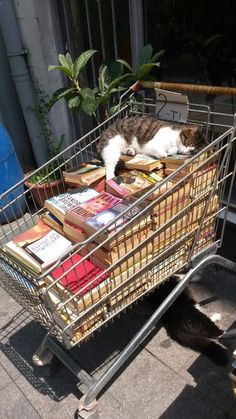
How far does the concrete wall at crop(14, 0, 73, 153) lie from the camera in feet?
12.8

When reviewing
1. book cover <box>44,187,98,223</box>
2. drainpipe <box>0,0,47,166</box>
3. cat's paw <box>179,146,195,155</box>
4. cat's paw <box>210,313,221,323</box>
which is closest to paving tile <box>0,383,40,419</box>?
book cover <box>44,187,98,223</box>

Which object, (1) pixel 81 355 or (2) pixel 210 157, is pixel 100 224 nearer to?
(2) pixel 210 157

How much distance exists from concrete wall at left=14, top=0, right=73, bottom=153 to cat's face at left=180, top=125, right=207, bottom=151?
2537 millimetres

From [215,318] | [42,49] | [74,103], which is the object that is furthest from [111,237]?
[42,49]

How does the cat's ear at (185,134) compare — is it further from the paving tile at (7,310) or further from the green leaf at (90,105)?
the paving tile at (7,310)

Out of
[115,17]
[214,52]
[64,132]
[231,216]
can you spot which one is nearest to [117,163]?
[231,216]

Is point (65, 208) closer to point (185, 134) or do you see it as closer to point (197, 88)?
point (185, 134)

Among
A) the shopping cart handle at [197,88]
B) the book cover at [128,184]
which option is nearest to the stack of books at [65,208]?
the book cover at [128,184]

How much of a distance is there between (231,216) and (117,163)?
4.00ft

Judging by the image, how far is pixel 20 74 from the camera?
4273mm

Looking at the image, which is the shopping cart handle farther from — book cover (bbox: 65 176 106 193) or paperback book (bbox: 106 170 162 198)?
book cover (bbox: 65 176 106 193)

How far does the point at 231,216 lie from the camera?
9.77 ft

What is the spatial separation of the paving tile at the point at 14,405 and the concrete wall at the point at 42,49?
313cm

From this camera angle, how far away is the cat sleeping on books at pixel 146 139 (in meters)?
2.13
